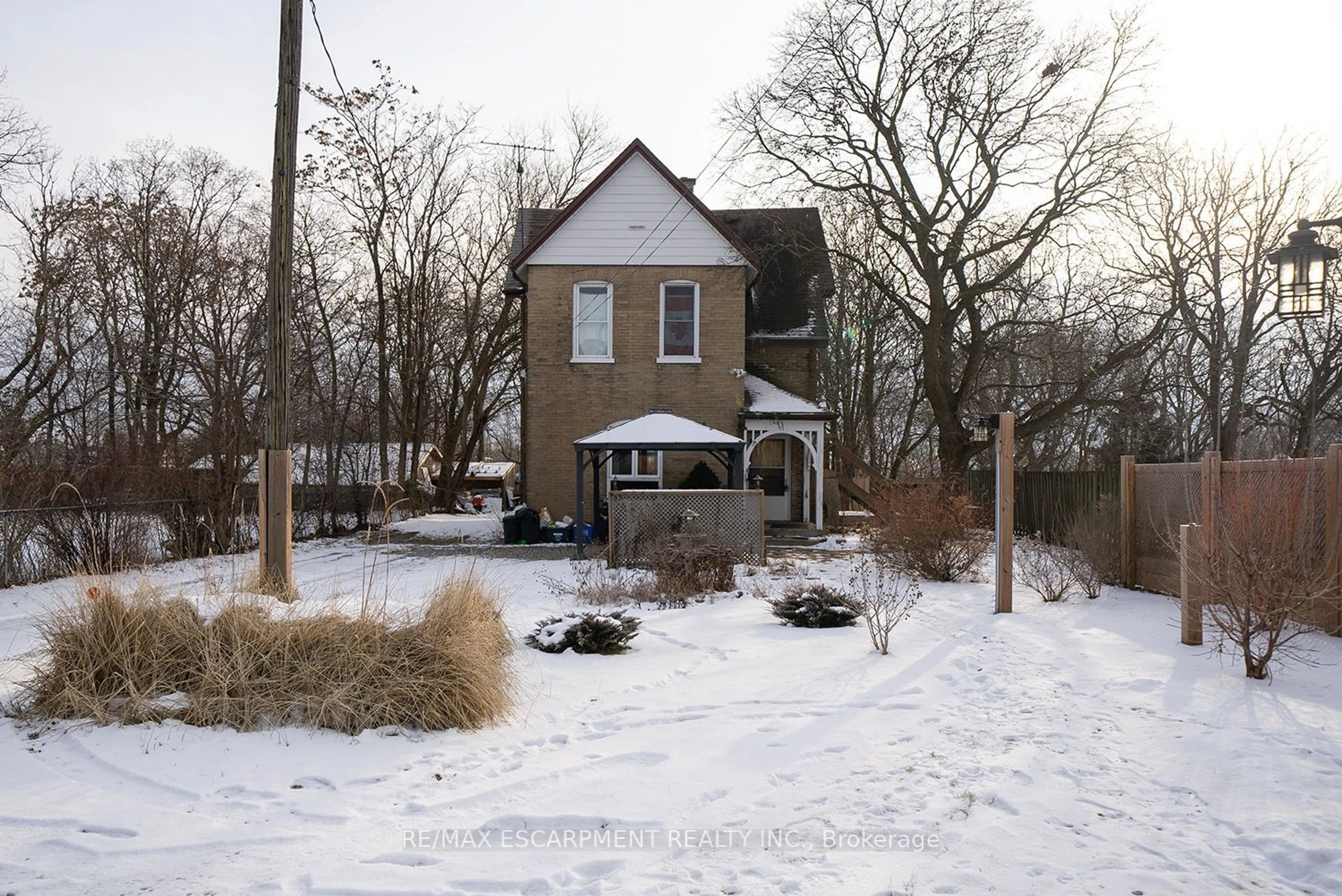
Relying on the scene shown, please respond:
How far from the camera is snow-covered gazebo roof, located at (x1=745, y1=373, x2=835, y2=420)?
20469 mm

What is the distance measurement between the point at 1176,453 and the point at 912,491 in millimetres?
20338

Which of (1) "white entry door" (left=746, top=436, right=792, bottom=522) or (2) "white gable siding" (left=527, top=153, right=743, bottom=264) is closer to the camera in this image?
(2) "white gable siding" (left=527, top=153, right=743, bottom=264)

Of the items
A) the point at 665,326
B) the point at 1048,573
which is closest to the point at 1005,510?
the point at 1048,573

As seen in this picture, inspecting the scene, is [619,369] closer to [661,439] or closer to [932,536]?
[661,439]

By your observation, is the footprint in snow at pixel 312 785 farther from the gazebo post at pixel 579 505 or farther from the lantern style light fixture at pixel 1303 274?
the gazebo post at pixel 579 505

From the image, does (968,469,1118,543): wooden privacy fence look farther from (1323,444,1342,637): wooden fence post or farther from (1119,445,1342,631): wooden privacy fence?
(1323,444,1342,637): wooden fence post

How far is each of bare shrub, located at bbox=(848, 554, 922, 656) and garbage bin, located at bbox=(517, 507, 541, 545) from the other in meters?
6.99

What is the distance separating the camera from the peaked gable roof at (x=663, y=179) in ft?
68.1

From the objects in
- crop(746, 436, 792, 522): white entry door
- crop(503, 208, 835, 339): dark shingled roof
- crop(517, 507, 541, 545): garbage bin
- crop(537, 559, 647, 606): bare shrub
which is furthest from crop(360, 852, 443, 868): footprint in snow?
crop(503, 208, 835, 339): dark shingled roof

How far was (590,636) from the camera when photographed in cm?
790

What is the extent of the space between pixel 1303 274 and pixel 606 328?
50.4 ft

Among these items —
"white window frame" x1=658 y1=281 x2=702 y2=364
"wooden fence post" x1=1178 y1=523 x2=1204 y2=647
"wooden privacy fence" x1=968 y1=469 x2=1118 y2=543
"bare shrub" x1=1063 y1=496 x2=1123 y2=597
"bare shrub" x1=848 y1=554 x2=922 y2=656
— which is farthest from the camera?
"white window frame" x1=658 y1=281 x2=702 y2=364

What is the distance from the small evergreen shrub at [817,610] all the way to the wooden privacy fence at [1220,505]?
3.01m

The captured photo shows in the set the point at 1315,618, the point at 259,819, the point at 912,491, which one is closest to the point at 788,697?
the point at 259,819
